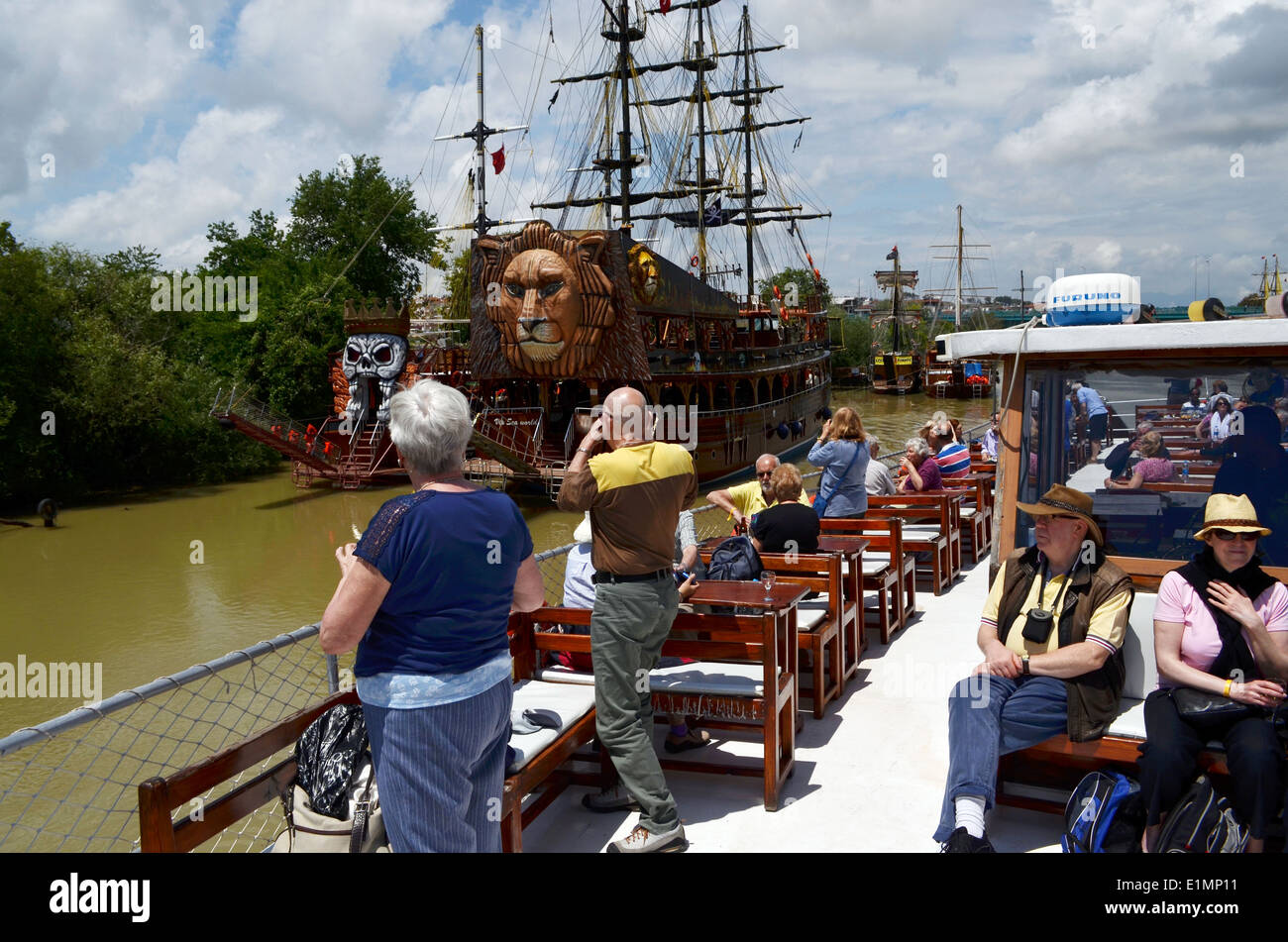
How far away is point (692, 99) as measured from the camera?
3878 cm

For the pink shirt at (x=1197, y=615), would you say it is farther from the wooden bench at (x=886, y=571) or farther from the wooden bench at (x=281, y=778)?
the wooden bench at (x=886, y=571)

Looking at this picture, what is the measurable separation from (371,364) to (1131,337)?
28.5m

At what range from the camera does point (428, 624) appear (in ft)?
8.46

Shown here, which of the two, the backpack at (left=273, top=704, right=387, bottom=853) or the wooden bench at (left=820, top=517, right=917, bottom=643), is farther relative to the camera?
the wooden bench at (left=820, top=517, right=917, bottom=643)

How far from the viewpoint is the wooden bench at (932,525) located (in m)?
8.16

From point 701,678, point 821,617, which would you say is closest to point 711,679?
point 701,678

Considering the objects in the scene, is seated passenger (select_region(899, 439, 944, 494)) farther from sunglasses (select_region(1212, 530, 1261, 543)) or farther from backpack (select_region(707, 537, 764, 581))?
sunglasses (select_region(1212, 530, 1261, 543))

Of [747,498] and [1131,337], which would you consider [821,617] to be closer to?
[747,498]

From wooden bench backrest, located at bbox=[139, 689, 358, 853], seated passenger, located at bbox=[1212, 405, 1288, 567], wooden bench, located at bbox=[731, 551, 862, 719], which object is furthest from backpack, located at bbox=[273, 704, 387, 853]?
seated passenger, located at bbox=[1212, 405, 1288, 567]

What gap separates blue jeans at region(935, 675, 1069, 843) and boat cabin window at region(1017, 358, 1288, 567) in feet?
3.04

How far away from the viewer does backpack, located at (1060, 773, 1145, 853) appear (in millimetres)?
3346

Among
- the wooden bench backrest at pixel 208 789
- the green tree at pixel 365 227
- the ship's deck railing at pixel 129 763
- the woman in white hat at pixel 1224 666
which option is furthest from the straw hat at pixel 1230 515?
the green tree at pixel 365 227
